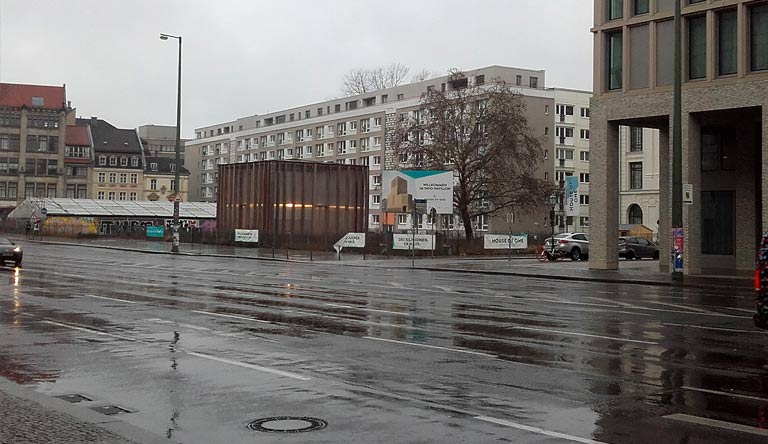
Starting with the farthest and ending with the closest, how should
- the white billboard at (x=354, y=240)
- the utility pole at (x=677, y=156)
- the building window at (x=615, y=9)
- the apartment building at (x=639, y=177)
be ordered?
the apartment building at (x=639, y=177) < the white billboard at (x=354, y=240) < the building window at (x=615, y=9) < the utility pole at (x=677, y=156)

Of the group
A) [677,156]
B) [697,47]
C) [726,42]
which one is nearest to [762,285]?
[677,156]

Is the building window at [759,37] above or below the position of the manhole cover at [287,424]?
above

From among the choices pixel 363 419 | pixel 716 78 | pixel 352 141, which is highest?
pixel 352 141

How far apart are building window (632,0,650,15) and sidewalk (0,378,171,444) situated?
102 ft

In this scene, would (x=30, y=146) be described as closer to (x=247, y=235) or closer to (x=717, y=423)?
(x=247, y=235)

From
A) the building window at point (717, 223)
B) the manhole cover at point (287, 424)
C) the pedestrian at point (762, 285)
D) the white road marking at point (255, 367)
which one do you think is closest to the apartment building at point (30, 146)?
the building window at point (717, 223)

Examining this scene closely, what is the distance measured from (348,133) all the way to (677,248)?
90880 millimetres

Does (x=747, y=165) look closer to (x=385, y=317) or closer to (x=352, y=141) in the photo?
(x=385, y=317)

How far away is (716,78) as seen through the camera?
31562mm

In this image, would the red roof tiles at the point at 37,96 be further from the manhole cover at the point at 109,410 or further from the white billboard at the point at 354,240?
the manhole cover at the point at 109,410

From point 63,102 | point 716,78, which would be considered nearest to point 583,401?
point 716,78

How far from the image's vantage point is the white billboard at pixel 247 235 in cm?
5984

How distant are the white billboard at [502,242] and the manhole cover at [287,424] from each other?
48314mm

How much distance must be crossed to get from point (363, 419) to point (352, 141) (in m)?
109
